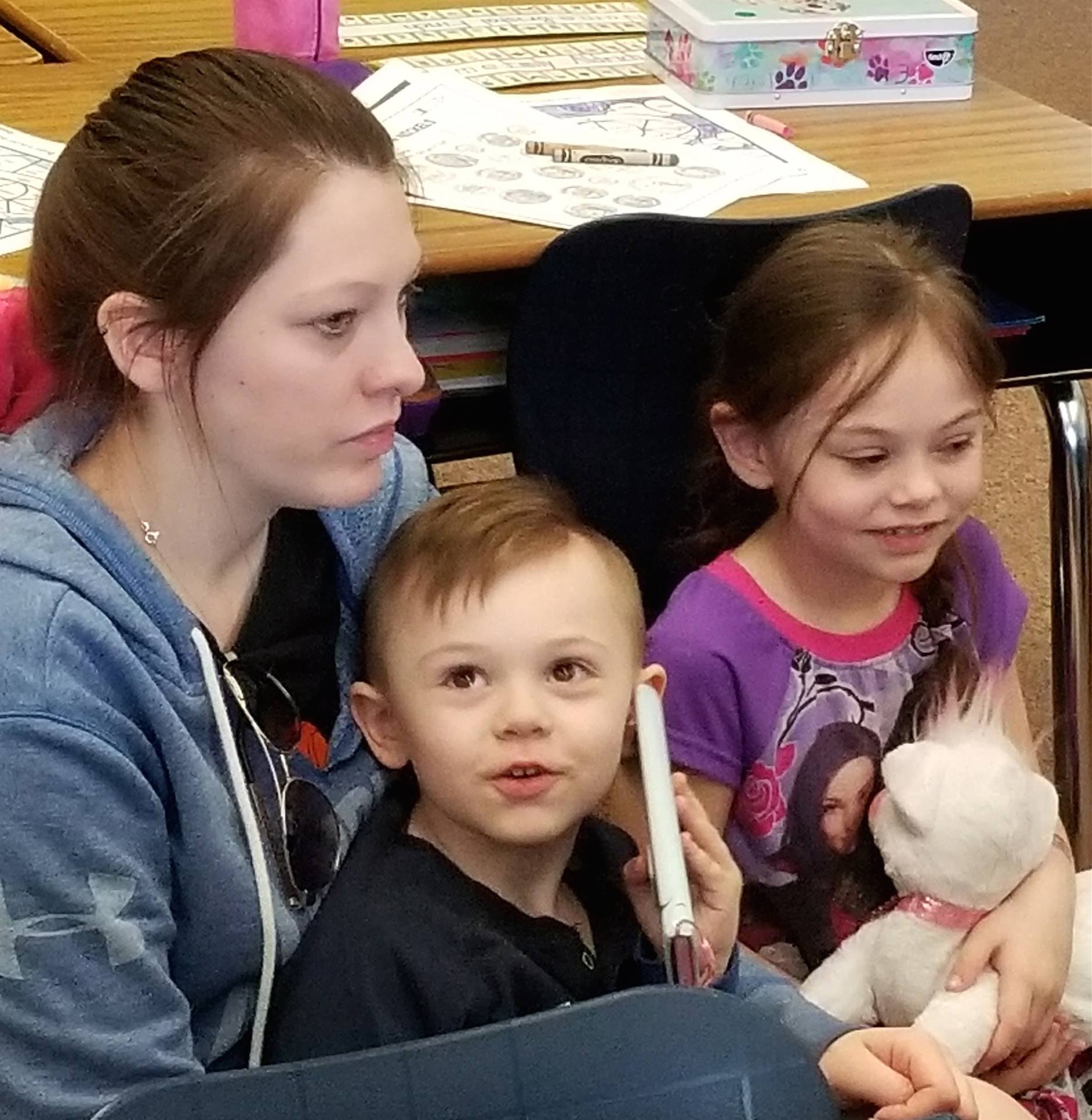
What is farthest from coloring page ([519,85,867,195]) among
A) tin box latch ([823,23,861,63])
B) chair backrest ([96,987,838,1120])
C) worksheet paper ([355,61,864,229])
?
chair backrest ([96,987,838,1120])

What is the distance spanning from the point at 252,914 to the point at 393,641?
19cm

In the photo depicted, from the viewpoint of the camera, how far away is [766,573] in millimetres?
1316

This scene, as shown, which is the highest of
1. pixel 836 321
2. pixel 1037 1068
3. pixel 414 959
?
pixel 836 321

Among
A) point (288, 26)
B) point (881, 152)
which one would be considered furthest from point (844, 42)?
point (288, 26)

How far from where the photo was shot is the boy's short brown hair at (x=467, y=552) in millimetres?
1049

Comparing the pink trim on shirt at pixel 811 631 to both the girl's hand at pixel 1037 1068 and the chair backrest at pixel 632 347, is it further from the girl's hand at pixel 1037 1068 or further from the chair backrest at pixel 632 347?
the girl's hand at pixel 1037 1068

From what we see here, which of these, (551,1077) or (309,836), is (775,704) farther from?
(551,1077)

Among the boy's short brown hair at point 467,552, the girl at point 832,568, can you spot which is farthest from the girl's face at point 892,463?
the boy's short brown hair at point 467,552

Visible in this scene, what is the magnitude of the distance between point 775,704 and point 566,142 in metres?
0.57

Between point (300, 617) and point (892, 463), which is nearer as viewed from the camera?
point (300, 617)

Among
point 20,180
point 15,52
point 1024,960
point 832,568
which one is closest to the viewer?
point 1024,960

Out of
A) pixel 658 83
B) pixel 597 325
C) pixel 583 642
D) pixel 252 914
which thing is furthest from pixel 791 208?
pixel 252 914

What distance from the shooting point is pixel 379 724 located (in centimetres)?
109

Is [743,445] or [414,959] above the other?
[743,445]
